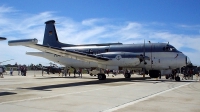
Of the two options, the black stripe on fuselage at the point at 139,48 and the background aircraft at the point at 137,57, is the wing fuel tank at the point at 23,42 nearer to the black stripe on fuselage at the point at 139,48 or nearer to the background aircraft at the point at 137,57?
the background aircraft at the point at 137,57

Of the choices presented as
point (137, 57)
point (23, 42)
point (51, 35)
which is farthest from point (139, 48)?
point (51, 35)

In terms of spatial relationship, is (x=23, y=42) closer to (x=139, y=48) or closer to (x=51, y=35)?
(x=139, y=48)

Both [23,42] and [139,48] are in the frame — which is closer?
[23,42]

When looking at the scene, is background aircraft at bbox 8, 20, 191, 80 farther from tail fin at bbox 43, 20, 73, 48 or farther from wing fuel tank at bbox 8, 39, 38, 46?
tail fin at bbox 43, 20, 73, 48

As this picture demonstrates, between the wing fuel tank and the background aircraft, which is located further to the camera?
the background aircraft

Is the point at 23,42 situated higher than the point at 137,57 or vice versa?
the point at 23,42

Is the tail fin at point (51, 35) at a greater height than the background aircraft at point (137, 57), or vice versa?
the tail fin at point (51, 35)

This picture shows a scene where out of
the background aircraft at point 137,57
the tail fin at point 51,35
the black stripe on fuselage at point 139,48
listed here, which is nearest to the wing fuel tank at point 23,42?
the background aircraft at point 137,57

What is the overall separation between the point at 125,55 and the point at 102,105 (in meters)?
16.3

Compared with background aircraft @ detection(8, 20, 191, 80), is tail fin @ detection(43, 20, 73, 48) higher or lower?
higher

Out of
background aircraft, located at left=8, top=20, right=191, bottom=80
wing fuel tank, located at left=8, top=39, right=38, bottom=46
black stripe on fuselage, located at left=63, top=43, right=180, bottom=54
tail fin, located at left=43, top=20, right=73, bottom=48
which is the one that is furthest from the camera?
tail fin, located at left=43, top=20, right=73, bottom=48

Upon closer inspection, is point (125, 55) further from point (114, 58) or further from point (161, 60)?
point (161, 60)

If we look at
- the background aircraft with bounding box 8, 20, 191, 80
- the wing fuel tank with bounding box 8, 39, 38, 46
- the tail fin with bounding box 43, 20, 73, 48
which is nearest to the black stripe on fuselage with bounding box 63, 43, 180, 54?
the background aircraft with bounding box 8, 20, 191, 80

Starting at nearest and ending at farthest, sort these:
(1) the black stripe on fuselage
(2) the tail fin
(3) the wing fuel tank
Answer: (3) the wing fuel tank
(1) the black stripe on fuselage
(2) the tail fin
